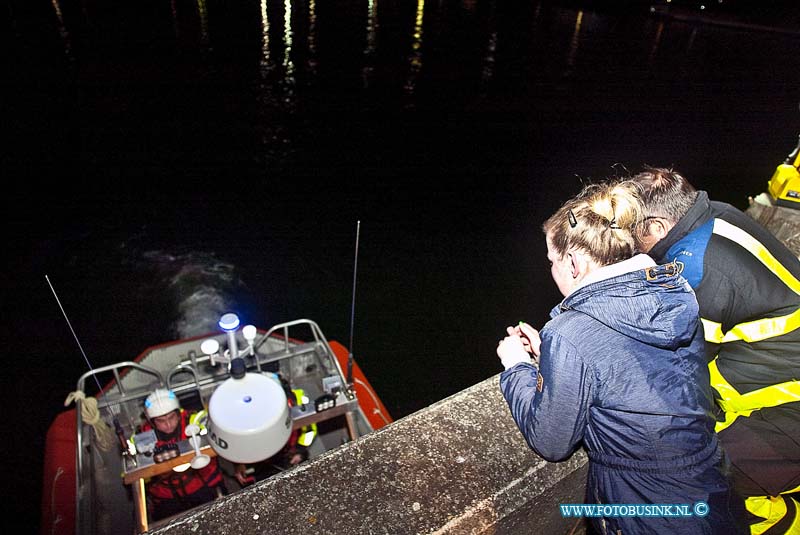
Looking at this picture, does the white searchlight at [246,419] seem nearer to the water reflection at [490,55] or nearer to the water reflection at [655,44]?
the water reflection at [490,55]

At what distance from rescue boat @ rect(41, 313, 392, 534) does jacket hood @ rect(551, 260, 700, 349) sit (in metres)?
1.74

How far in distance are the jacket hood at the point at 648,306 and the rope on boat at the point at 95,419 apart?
12.3ft

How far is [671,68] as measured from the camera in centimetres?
2834

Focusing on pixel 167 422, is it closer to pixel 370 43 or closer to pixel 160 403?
pixel 160 403

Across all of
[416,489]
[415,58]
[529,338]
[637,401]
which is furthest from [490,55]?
[416,489]

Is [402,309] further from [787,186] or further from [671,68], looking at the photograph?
[671,68]

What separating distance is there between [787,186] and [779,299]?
11.4 feet

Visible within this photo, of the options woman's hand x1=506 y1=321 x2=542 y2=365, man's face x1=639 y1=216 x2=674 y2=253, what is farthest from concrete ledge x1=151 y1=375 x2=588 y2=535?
man's face x1=639 y1=216 x2=674 y2=253

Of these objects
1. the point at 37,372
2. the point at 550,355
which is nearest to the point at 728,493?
the point at 550,355

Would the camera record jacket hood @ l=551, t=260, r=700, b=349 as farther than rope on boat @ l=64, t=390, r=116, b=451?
No

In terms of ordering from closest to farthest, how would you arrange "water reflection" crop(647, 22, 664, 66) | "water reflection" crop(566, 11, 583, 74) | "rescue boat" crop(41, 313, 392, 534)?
"rescue boat" crop(41, 313, 392, 534)
"water reflection" crop(566, 11, 583, 74)
"water reflection" crop(647, 22, 664, 66)

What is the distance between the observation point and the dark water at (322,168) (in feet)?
31.0

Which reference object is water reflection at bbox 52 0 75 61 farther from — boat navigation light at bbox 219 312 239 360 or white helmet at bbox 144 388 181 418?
boat navigation light at bbox 219 312 239 360

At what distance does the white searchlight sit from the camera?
2.75 metres
